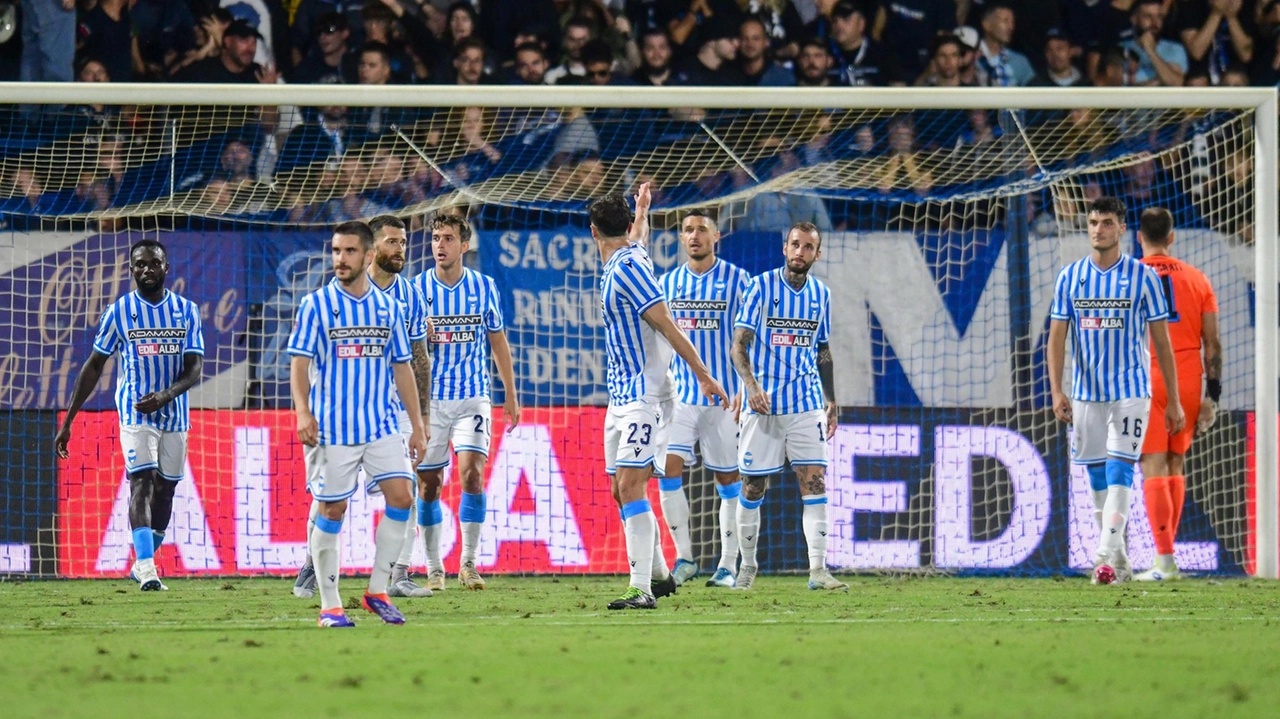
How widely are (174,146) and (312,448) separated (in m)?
4.56

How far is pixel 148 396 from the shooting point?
9.34 meters

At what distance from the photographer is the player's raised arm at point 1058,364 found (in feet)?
30.2

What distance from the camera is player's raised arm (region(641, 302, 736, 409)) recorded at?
723 centimetres

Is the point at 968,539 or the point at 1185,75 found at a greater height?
the point at 1185,75

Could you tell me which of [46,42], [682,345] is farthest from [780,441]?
[46,42]

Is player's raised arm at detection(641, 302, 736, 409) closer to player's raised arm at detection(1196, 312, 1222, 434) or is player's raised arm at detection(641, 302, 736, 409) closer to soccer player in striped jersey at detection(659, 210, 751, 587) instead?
soccer player in striped jersey at detection(659, 210, 751, 587)

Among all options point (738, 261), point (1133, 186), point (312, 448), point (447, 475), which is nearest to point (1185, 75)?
point (1133, 186)

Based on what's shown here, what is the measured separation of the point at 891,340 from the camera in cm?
1100

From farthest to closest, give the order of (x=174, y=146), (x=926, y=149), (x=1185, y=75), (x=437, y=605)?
(x=1185, y=75) → (x=926, y=149) → (x=174, y=146) → (x=437, y=605)

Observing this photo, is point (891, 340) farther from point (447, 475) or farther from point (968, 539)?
point (447, 475)

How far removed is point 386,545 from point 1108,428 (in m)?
4.51

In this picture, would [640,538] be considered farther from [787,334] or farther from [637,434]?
[787,334]

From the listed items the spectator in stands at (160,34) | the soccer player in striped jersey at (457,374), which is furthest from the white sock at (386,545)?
the spectator in stands at (160,34)

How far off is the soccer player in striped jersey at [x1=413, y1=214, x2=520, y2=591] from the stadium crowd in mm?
2054
